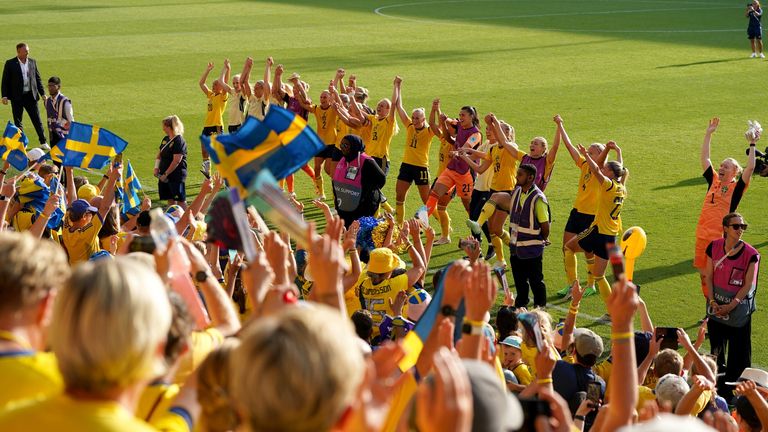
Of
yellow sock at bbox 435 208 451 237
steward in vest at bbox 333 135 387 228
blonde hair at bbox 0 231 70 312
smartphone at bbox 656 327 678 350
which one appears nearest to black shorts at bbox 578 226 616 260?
steward in vest at bbox 333 135 387 228

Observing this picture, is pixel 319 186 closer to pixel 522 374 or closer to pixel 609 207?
pixel 609 207

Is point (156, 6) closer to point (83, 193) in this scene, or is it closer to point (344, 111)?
point (344, 111)

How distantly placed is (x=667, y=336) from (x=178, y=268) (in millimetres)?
4434

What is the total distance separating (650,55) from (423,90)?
8.32 metres

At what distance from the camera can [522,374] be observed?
22.4ft

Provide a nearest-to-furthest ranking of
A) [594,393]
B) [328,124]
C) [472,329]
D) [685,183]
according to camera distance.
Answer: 1. [472,329]
2. [594,393]
3. [685,183]
4. [328,124]

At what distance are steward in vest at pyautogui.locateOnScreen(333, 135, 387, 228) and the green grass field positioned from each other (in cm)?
142

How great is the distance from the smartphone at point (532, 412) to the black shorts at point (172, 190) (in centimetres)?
1154

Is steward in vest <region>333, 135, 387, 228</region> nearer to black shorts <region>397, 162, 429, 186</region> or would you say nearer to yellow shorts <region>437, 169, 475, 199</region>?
yellow shorts <region>437, 169, 475, 199</region>

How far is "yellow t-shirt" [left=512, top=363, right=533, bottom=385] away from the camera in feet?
22.1

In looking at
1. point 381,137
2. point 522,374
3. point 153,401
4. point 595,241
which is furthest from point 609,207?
point 153,401

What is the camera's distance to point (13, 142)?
11.6 m

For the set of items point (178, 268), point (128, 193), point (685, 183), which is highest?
point (178, 268)

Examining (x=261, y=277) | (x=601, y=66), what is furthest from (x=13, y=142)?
(x=601, y=66)
